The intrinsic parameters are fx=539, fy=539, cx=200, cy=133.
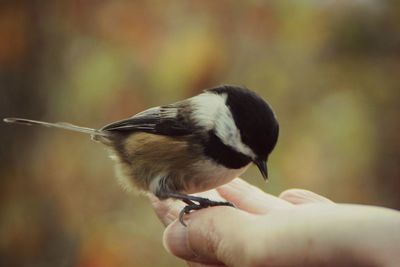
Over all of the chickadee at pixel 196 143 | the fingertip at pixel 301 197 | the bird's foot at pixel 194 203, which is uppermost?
the chickadee at pixel 196 143

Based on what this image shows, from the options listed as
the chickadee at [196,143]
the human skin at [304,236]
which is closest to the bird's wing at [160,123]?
the chickadee at [196,143]

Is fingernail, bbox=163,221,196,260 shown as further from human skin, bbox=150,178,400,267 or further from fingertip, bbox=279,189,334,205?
fingertip, bbox=279,189,334,205

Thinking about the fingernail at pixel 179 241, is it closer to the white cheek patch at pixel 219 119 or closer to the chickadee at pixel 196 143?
the chickadee at pixel 196 143

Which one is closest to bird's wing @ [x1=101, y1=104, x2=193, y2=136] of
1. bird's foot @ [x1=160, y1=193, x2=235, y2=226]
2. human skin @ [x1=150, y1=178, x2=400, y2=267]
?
bird's foot @ [x1=160, y1=193, x2=235, y2=226]

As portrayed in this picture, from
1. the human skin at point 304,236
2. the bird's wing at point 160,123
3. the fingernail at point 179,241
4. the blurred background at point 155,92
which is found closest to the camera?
the human skin at point 304,236

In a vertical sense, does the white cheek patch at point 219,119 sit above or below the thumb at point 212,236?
above

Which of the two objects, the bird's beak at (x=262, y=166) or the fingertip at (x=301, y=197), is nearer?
the bird's beak at (x=262, y=166)

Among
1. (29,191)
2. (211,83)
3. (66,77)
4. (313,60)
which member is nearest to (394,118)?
(313,60)

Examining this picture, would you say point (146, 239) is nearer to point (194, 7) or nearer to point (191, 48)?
point (191, 48)
